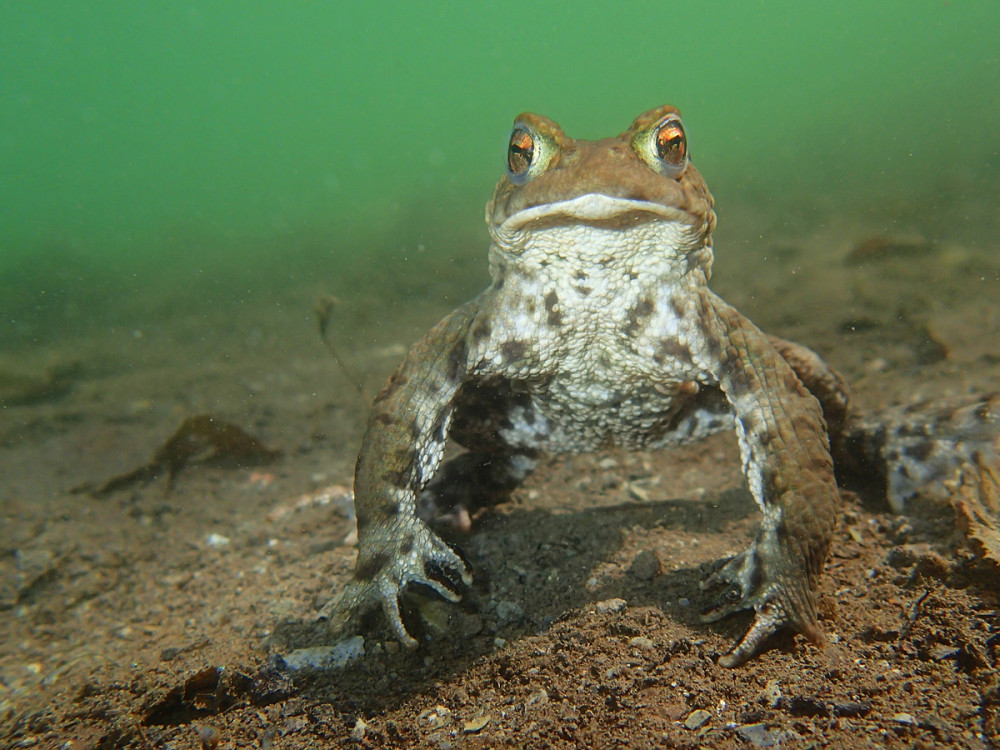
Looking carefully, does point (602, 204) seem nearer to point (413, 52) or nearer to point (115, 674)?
point (115, 674)

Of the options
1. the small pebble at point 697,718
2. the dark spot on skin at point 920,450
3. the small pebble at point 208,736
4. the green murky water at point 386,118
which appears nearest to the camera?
the small pebble at point 697,718

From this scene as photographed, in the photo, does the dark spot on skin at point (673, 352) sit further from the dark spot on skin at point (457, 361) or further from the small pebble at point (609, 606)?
the small pebble at point (609, 606)

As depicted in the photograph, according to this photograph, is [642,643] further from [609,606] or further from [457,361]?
[457,361]

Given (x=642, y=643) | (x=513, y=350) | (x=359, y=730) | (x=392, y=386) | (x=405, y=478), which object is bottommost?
(x=359, y=730)

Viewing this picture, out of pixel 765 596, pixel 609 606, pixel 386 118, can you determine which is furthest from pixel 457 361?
pixel 386 118

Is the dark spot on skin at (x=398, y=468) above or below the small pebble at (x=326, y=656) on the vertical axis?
above

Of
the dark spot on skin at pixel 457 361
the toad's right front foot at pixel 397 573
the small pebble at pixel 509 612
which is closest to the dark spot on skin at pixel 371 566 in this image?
the toad's right front foot at pixel 397 573

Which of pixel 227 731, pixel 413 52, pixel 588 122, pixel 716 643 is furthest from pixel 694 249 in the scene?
pixel 413 52

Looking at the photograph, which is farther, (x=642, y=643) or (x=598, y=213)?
(x=598, y=213)
